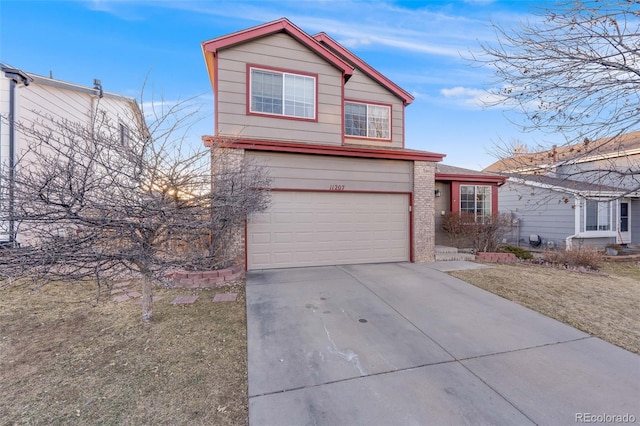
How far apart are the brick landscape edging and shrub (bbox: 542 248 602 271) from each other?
10341 millimetres

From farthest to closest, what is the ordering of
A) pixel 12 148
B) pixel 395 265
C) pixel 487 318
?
pixel 395 265
pixel 12 148
pixel 487 318

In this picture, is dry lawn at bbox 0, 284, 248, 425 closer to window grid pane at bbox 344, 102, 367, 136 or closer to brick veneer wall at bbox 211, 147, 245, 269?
brick veneer wall at bbox 211, 147, 245, 269

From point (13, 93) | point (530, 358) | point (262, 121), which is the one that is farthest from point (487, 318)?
point (13, 93)

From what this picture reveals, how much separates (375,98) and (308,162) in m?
4.28

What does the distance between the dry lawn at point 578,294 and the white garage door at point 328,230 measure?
233cm

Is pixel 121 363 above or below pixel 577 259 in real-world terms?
below

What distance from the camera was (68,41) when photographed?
27.6 ft

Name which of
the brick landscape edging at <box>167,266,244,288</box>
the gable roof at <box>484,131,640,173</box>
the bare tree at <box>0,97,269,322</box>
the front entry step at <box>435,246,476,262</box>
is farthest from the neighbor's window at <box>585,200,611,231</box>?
the bare tree at <box>0,97,269,322</box>

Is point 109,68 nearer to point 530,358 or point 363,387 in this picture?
point 363,387

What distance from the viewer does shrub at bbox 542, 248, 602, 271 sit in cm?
853

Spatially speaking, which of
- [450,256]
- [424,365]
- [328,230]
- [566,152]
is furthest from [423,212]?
[424,365]

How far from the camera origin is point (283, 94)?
8.01 metres

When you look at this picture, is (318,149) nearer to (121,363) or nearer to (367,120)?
(367,120)

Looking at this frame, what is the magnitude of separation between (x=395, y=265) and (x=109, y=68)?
36.1 feet
